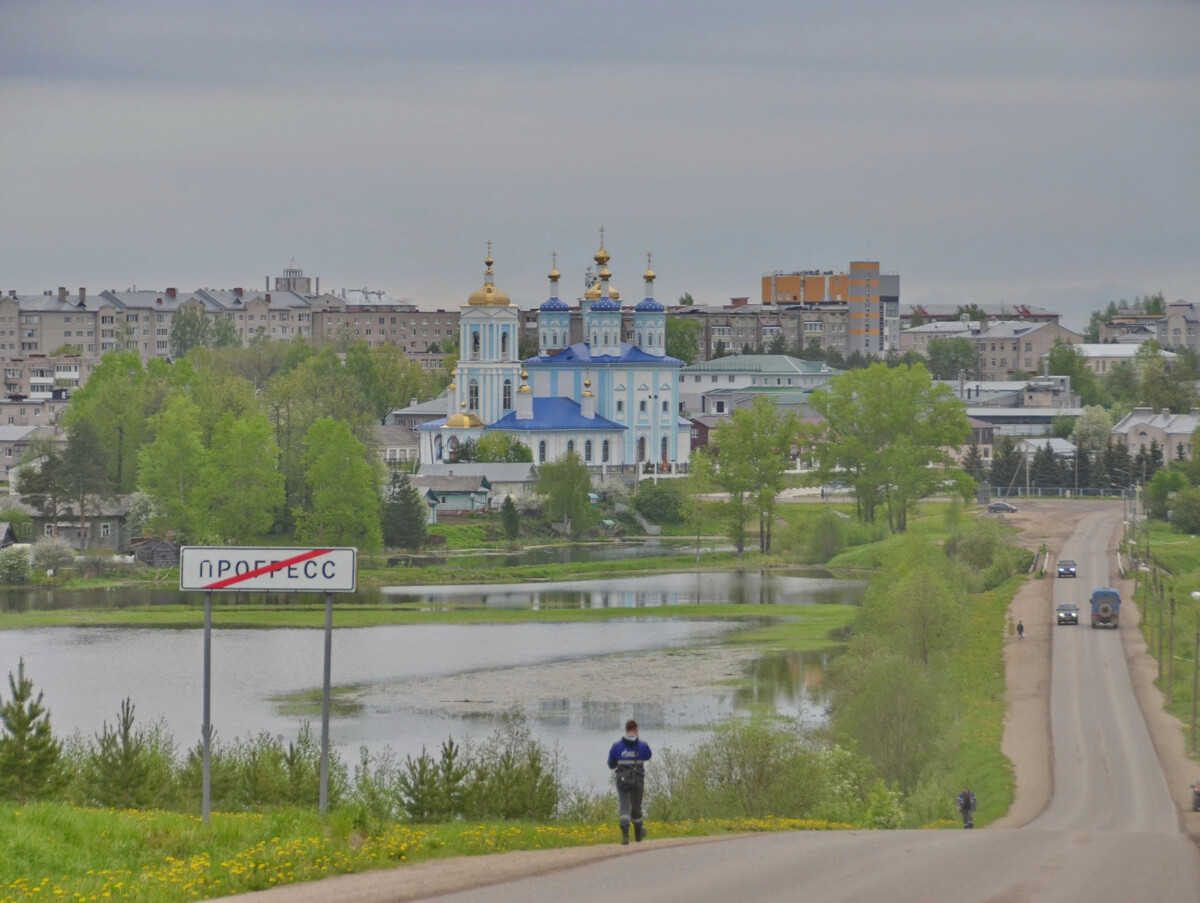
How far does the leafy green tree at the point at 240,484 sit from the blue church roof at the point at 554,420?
21694 mm

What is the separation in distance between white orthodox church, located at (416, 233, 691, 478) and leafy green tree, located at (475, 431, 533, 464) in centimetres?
257

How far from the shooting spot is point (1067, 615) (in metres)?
43.7

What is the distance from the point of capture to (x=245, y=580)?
13.1 meters

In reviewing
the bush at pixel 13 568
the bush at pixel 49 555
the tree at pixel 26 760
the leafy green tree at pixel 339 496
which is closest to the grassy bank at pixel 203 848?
the tree at pixel 26 760

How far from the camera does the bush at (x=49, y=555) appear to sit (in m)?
53.6

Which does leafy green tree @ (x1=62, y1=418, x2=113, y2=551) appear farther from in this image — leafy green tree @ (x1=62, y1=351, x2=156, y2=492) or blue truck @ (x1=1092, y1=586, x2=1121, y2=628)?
blue truck @ (x1=1092, y1=586, x2=1121, y2=628)

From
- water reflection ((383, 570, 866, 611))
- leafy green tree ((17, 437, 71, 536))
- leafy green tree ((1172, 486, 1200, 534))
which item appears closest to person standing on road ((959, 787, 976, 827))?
water reflection ((383, 570, 866, 611))

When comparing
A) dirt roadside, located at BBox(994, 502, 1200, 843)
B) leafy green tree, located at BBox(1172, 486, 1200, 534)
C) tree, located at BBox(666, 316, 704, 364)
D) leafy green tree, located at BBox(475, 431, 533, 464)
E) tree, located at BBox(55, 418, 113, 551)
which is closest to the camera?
dirt roadside, located at BBox(994, 502, 1200, 843)

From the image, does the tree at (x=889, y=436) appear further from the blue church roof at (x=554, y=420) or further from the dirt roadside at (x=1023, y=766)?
the blue church roof at (x=554, y=420)

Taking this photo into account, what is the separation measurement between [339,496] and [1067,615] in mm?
24175

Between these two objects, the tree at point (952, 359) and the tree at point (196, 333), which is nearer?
the tree at point (196, 333)

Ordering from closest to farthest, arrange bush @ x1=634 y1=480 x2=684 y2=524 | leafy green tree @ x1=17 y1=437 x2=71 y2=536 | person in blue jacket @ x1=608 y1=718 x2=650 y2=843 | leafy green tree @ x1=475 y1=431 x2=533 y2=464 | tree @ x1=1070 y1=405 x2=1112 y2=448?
person in blue jacket @ x1=608 y1=718 x2=650 y2=843 < leafy green tree @ x1=17 y1=437 x2=71 y2=536 < bush @ x1=634 y1=480 x2=684 y2=524 < leafy green tree @ x1=475 y1=431 x2=533 y2=464 < tree @ x1=1070 y1=405 x2=1112 y2=448

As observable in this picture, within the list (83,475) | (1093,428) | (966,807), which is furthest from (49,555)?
(1093,428)

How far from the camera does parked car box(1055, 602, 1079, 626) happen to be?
43.7 metres
